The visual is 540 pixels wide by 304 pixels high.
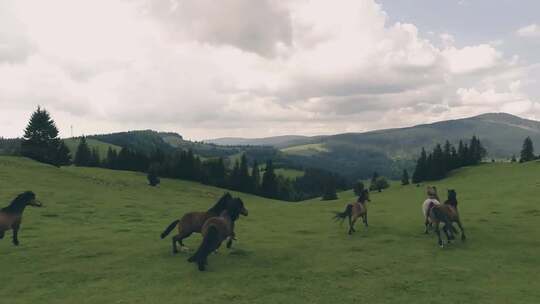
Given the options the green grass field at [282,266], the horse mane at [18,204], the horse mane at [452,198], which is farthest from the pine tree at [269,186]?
the horse mane at [18,204]

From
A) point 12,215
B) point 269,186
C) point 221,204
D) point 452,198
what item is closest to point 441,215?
point 452,198

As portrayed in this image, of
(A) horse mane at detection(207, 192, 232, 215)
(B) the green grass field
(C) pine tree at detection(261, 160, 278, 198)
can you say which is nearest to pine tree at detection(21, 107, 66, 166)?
(C) pine tree at detection(261, 160, 278, 198)

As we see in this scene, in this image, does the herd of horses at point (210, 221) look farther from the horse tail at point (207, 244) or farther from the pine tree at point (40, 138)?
the pine tree at point (40, 138)

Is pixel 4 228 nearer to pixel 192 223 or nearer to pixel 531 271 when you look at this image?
pixel 192 223

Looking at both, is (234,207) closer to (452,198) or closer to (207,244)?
(207,244)

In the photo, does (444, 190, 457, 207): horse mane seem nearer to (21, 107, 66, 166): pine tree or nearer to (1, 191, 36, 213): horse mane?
(1, 191, 36, 213): horse mane

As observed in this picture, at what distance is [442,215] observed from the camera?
19875mm

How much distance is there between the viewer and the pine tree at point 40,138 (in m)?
86.8

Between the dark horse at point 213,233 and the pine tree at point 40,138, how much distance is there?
84475mm

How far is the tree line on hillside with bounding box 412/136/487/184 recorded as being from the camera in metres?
106

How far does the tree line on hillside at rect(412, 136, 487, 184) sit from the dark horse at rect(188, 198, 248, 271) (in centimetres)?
9870

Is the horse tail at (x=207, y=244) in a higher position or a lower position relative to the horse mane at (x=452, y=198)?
lower

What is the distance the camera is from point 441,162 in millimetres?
107250

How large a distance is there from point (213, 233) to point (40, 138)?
89167 millimetres
